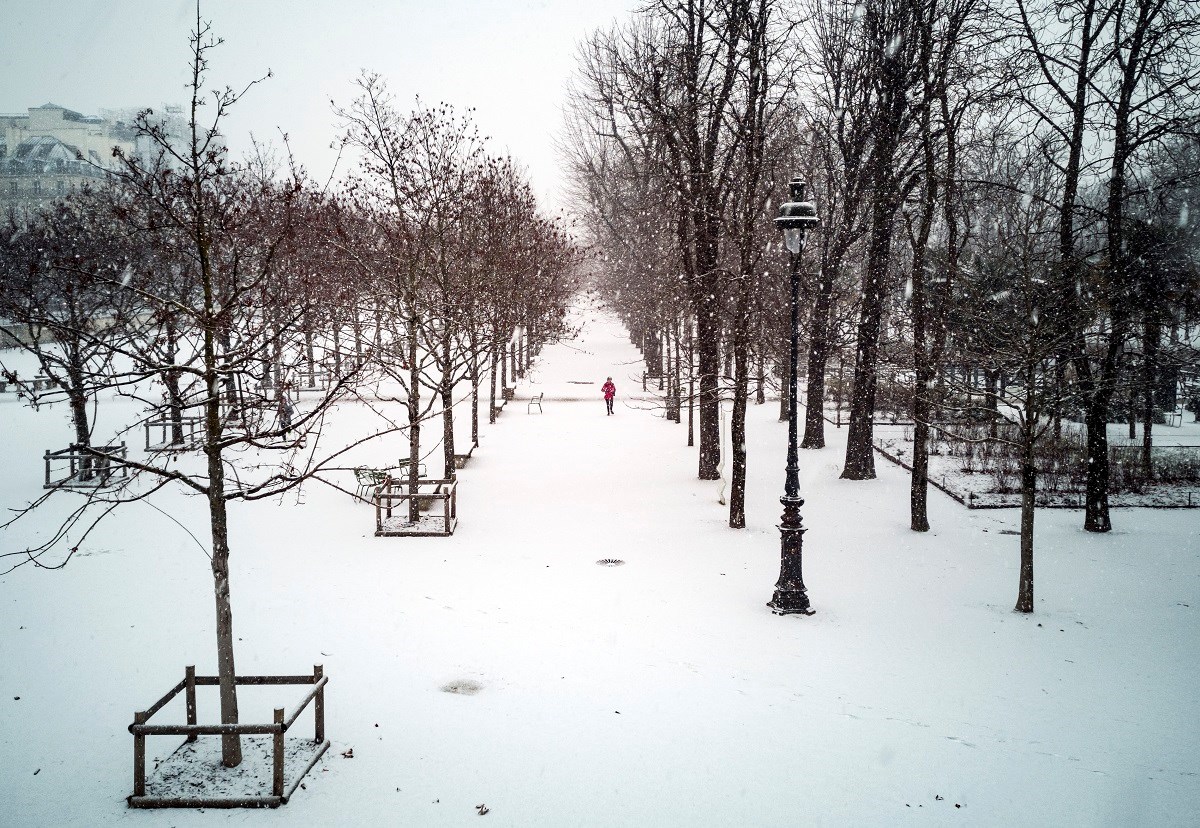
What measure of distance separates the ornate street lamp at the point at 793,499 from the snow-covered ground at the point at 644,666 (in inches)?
14.6

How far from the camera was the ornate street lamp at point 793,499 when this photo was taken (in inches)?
422

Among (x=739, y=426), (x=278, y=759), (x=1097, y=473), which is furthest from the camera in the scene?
(x=739, y=426)

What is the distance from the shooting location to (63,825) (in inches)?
244

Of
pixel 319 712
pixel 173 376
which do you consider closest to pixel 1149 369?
pixel 319 712

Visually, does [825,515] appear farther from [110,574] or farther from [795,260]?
[110,574]

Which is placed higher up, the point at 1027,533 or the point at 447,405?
the point at 447,405

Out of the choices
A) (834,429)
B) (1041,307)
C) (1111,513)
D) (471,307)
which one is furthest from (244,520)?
(834,429)

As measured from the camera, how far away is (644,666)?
923cm

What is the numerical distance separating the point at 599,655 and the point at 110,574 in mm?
8127

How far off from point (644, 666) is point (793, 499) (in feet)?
11.6

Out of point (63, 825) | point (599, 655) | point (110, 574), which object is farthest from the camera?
point (110, 574)

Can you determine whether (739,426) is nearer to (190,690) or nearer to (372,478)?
(372,478)

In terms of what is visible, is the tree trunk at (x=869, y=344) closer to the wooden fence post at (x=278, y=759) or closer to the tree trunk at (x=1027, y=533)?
the tree trunk at (x=1027, y=533)

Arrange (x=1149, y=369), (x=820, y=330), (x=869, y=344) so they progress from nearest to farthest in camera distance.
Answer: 1. (x=1149, y=369)
2. (x=869, y=344)
3. (x=820, y=330)
